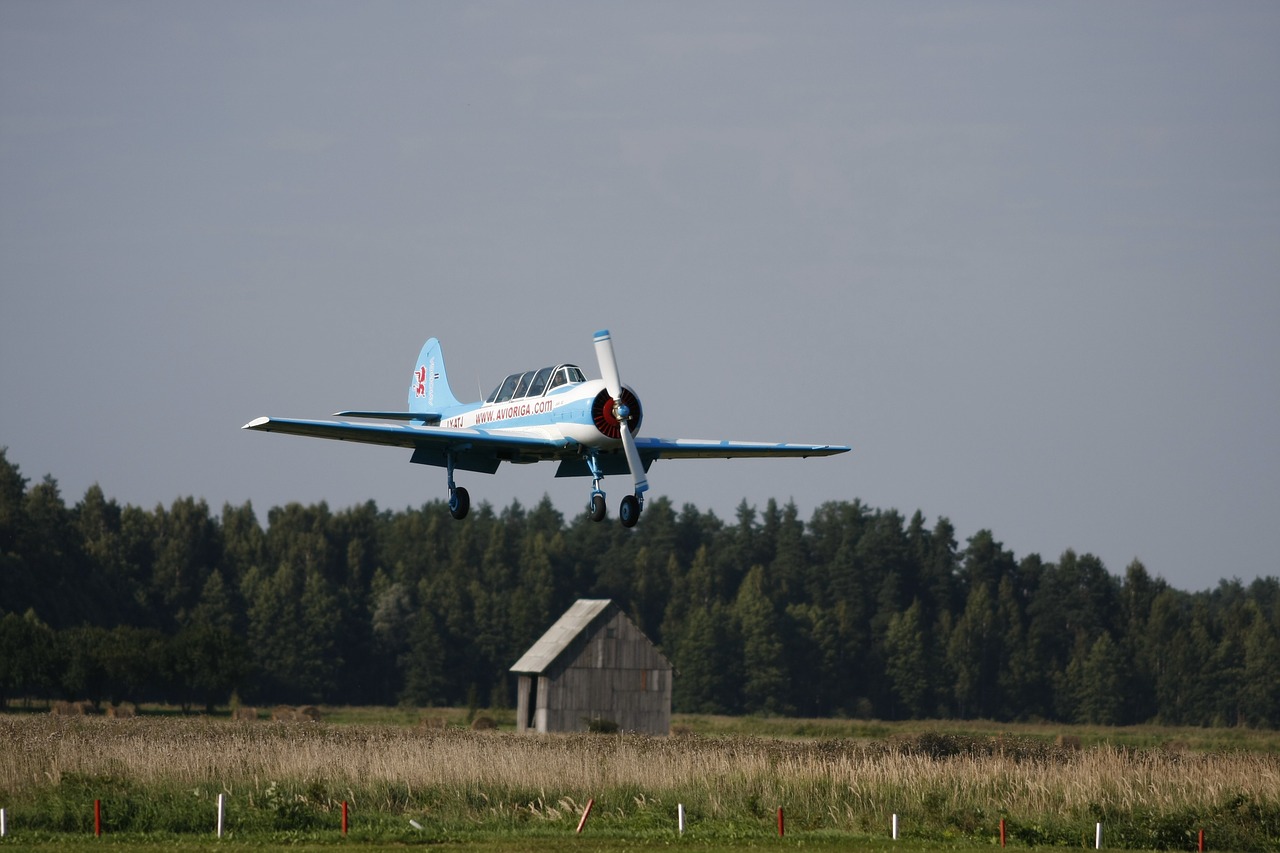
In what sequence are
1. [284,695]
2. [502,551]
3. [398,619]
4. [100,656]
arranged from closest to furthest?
1. [100,656]
2. [284,695]
3. [398,619]
4. [502,551]

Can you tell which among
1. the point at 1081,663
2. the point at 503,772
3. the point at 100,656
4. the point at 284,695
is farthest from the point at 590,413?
the point at 1081,663

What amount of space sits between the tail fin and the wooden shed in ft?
83.7

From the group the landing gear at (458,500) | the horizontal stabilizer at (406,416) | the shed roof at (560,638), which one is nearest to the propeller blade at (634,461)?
the landing gear at (458,500)

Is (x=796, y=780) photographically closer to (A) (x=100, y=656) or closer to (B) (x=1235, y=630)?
(A) (x=100, y=656)

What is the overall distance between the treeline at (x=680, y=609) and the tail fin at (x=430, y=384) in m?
64.1

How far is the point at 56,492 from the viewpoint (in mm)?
106625

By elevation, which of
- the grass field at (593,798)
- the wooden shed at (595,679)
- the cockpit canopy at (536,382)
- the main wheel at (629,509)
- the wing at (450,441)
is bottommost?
the grass field at (593,798)

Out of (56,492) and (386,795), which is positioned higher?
(56,492)

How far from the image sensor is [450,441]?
96.2 feet

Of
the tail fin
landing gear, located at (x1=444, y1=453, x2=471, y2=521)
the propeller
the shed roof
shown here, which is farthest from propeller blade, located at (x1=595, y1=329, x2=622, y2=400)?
the shed roof

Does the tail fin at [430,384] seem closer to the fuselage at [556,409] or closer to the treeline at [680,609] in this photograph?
the fuselage at [556,409]

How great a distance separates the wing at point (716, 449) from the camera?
2969 cm

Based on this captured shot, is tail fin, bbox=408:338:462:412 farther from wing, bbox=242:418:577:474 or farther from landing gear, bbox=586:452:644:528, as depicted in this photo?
landing gear, bbox=586:452:644:528

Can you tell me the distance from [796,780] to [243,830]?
1095 cm
